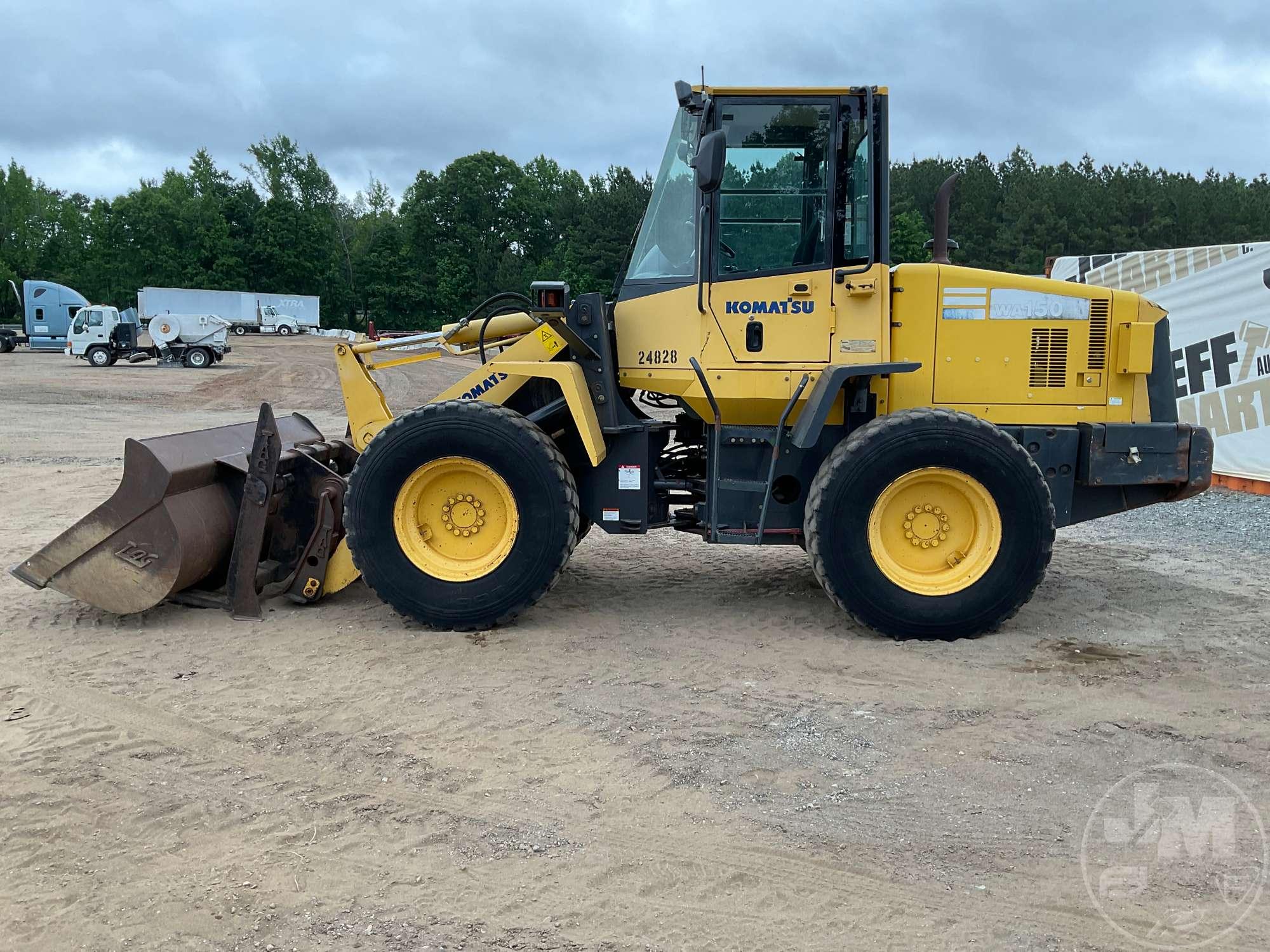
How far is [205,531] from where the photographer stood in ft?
20.0

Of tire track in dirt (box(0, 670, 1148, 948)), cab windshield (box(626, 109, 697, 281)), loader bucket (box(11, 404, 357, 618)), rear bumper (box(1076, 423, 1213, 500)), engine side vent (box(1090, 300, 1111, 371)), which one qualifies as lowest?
tire track in dirt (box(0, 670, 1148, 948))

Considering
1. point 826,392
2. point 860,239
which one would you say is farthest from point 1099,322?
point 826,392

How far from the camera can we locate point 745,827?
3.76 metres

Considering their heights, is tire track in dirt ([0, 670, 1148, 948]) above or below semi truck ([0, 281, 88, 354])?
below

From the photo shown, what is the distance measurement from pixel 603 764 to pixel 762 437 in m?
2.55

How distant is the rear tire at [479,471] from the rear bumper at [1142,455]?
2975 millimetres

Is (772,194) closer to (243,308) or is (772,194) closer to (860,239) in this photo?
(860,239)

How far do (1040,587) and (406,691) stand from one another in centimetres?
438

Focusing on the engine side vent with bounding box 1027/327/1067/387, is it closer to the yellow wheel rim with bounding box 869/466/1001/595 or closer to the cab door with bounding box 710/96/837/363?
the yellow wheel rim with bounding box 869/466/1001/595

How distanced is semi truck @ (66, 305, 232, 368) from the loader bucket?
93.2 feet

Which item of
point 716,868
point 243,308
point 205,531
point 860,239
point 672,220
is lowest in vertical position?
point 716,868

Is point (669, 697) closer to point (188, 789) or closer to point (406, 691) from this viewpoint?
point (406, 691)

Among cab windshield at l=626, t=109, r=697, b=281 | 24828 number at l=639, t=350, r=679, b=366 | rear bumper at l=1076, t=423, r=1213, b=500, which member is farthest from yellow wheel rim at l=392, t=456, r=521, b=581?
rear bumper at l=1076, t=423, r=1213, b=500

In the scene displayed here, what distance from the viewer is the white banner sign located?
34.9ft
